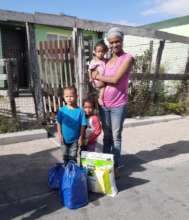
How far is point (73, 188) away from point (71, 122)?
927 mm

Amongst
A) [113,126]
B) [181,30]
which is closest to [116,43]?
[113,126]

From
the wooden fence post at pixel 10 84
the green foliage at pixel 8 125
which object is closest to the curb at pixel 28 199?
the green foliage at pixel 8 125

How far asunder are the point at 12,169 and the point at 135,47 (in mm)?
9116

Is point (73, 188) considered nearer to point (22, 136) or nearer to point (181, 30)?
point (22, 136)

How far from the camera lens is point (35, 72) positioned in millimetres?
6434

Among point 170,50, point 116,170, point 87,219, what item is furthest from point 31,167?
point 170,50

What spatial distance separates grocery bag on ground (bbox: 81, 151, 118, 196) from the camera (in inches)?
141

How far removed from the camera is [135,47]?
1243cm

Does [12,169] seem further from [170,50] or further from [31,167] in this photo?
[170,50]

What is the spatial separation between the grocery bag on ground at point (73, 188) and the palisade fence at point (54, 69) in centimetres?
352

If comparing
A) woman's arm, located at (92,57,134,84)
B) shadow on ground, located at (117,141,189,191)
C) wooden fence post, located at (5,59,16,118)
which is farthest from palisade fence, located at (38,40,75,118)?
woman's arm, located at (92,57,134,84)

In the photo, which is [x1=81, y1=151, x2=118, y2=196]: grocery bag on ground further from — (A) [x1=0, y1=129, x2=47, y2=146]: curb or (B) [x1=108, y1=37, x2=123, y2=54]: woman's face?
(A) [x1=0, y1=129, x2=47, y2=146]: curb

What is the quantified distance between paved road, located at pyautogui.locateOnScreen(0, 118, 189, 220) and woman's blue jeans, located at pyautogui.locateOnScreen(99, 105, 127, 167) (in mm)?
467

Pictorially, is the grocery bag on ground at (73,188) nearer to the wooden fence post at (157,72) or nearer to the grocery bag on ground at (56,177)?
the grocery bag on ground at (56,177)
